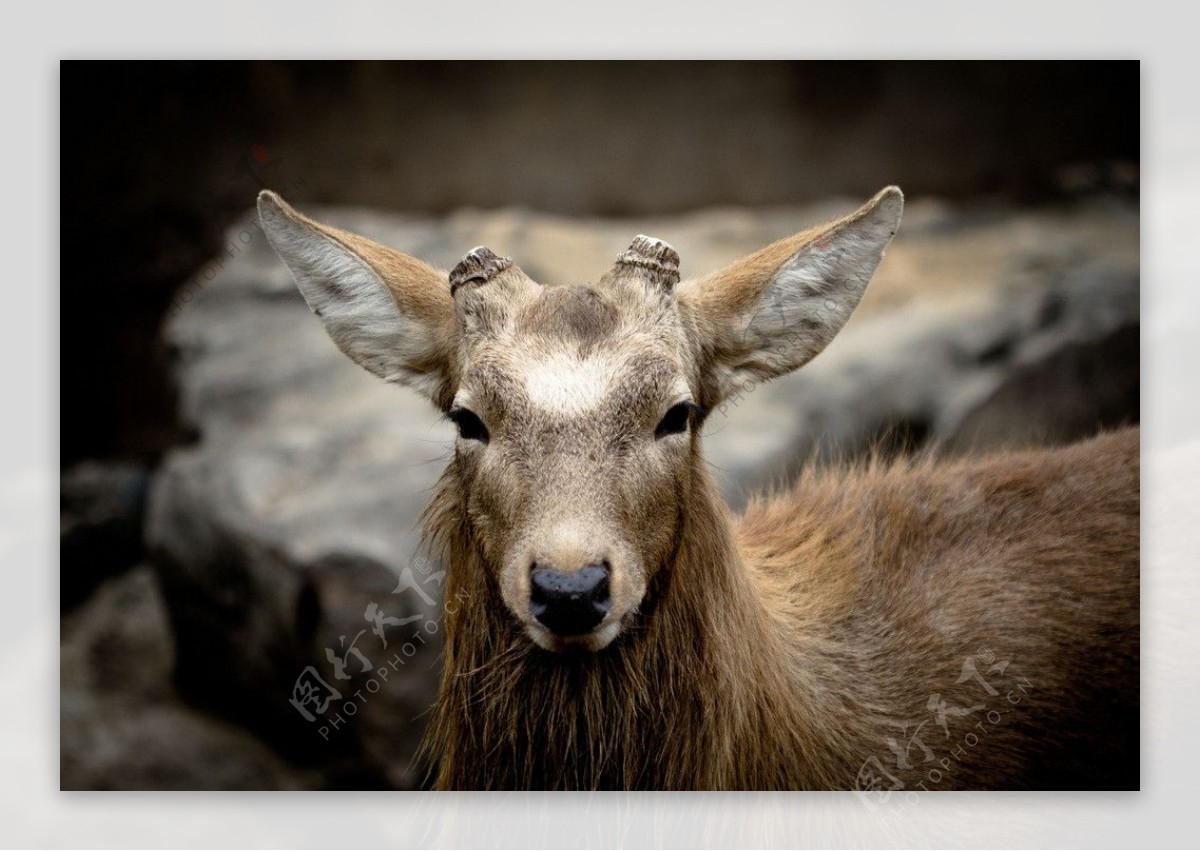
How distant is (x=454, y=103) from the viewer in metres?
3.85

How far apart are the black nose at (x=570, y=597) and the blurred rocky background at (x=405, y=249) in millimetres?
1199

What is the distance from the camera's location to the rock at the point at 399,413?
3.94 meters

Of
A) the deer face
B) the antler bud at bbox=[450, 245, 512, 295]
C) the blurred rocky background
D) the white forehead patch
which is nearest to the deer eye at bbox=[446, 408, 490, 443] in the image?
the deer face

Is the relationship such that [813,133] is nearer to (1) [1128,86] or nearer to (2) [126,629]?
(1) [1128,86]

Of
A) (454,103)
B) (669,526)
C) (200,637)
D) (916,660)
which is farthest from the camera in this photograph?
(200,637)

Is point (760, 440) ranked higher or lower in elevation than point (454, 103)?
lower

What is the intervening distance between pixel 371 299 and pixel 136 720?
184cm

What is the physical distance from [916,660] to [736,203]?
1968mm

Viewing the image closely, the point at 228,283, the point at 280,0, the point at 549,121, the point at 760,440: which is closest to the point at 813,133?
the point at 549,121

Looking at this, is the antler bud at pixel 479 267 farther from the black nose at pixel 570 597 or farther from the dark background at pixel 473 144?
the dark background at pixel 473 144

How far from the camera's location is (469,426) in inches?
103

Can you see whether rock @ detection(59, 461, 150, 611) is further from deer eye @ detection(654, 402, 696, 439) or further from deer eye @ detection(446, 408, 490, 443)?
deer eye @ detection(654, 402, 696, 439)

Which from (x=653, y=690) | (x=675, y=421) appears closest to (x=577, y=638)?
(x=653, y=690)

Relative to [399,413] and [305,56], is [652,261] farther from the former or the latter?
[399,413]
